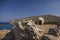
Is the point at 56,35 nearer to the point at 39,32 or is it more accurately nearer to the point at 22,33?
the point at 39,32

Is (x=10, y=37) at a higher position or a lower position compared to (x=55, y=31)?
lower

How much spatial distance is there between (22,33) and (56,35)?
259 cm

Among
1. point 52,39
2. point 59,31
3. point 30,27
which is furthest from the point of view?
point 30,27

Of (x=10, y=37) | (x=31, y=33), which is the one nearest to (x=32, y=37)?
(x=31, y=33)

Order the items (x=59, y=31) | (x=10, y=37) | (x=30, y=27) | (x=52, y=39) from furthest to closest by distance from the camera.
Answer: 1. (x=10, y=37)
2. (x=30, y=27)
3. (x=59, y=31)
4. (x=52, y=39)

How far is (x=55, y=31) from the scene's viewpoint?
36.7 ft

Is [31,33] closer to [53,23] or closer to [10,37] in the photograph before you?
[10,37]

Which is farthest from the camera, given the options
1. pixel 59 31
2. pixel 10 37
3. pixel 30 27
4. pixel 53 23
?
pixel 53 23

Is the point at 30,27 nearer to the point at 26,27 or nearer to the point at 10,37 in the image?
the point at 26,27

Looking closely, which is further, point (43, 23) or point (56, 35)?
point (43, 23)

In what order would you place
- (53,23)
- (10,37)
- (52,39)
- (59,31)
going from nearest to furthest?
(52,39)
(59,31)
(10,37)
(53,23)

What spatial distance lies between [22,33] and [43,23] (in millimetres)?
4263

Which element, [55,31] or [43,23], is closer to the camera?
[55,31]

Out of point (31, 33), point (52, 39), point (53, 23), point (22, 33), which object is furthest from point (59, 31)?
point (53, 23)
